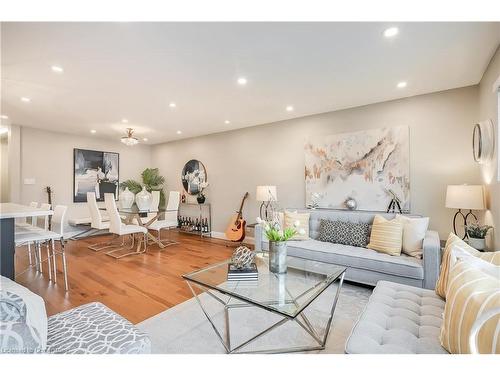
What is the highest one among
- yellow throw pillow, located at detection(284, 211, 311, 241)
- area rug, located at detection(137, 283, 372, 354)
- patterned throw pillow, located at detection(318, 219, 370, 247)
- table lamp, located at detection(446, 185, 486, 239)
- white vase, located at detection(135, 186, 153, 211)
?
table lamp, located at detection(446, 185, 486, 239)

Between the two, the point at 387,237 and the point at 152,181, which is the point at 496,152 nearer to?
the point at 387,237

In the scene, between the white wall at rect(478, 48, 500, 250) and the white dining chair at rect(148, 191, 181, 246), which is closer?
the white wall at rect(478, 48, 500, 250)

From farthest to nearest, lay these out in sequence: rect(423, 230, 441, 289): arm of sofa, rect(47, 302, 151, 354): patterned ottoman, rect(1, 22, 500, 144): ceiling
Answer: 1. rect(423, 230, 441, 289): arm of sofa
2. rect(1, 22, 500, 144): ceiling
3. rect(47, 302, 151, 354): patterned ottoman

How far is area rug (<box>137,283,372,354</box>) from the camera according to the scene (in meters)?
1.71

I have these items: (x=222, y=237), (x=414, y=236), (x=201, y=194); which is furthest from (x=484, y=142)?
(x=201, y=194)

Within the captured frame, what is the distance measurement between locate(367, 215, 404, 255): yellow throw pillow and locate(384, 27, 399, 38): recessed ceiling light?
192 cm

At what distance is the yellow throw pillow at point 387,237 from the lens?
263cm

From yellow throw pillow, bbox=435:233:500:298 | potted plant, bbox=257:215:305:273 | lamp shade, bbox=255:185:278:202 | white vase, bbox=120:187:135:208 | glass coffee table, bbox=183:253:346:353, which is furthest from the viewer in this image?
white vase, bbox=120:187:135:208

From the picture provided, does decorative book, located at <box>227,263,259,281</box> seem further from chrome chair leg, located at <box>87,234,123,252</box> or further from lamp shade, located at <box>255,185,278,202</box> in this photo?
chrome chair leg, located at <box>87,234,123,252</box>

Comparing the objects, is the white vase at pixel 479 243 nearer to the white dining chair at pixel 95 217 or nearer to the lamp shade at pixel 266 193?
the lamp shade at pixel 266 193

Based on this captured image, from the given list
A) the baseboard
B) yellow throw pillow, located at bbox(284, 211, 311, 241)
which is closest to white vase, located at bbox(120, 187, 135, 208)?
the baseboard

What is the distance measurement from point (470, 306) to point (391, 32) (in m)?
1.90

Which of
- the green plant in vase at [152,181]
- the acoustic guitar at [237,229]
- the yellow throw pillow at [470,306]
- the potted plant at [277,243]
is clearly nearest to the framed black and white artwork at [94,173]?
the green plant in vase at [152,181]
